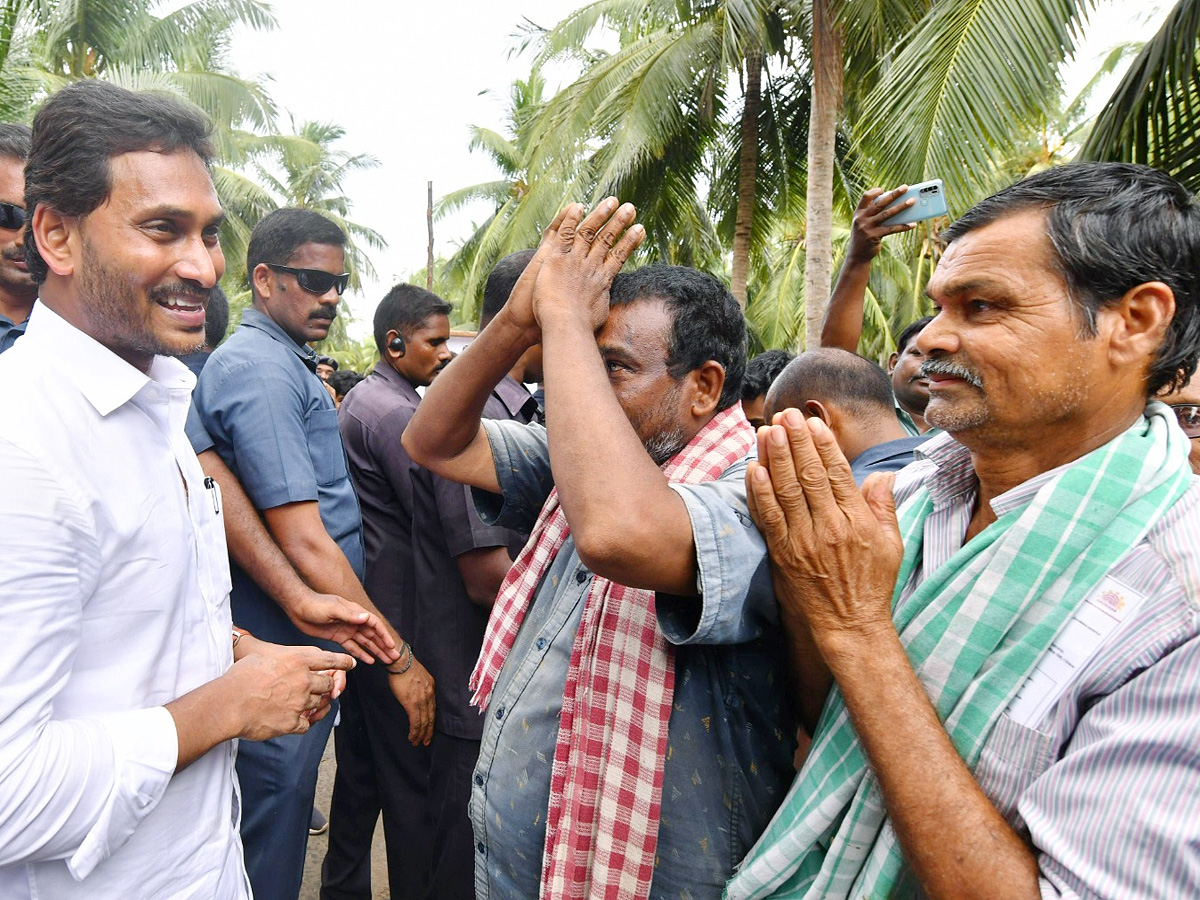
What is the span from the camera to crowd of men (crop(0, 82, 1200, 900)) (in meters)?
1.08

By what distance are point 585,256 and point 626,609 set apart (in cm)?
68

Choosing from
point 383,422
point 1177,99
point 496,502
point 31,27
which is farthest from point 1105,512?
point 31,27

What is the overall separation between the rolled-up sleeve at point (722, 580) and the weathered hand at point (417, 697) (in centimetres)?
153

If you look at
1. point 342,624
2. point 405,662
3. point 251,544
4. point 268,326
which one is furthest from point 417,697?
point 268,326

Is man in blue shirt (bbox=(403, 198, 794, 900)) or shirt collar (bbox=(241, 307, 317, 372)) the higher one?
shirt collar (bbox=(241, 307, 317, 372))

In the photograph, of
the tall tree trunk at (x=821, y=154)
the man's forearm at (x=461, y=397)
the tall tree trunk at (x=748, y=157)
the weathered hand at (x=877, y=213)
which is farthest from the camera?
the tall tree trunk at (x=748, y=157)

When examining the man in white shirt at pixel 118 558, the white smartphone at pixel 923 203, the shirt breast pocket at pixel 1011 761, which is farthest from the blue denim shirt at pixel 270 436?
the white smartphone at pixel 923 203

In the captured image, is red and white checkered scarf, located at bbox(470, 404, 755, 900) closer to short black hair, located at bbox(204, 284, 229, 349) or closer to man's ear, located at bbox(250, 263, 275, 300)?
man's ear, located at bbox(250, 263, 275, 300)

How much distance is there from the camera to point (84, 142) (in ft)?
4.69

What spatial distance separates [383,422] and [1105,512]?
246cm

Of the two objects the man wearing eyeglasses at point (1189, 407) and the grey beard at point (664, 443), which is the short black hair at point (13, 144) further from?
the man wearing eyeglasses at point (1189, 407)

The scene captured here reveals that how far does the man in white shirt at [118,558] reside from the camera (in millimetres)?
1159

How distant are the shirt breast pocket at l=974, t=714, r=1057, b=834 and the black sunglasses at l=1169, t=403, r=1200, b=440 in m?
1.52

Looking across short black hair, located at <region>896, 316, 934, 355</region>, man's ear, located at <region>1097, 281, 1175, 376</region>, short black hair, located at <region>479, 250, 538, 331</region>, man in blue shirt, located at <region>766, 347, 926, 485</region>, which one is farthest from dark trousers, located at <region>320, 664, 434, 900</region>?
short black hair, located at <region>896, 316, 934, 355</region>
